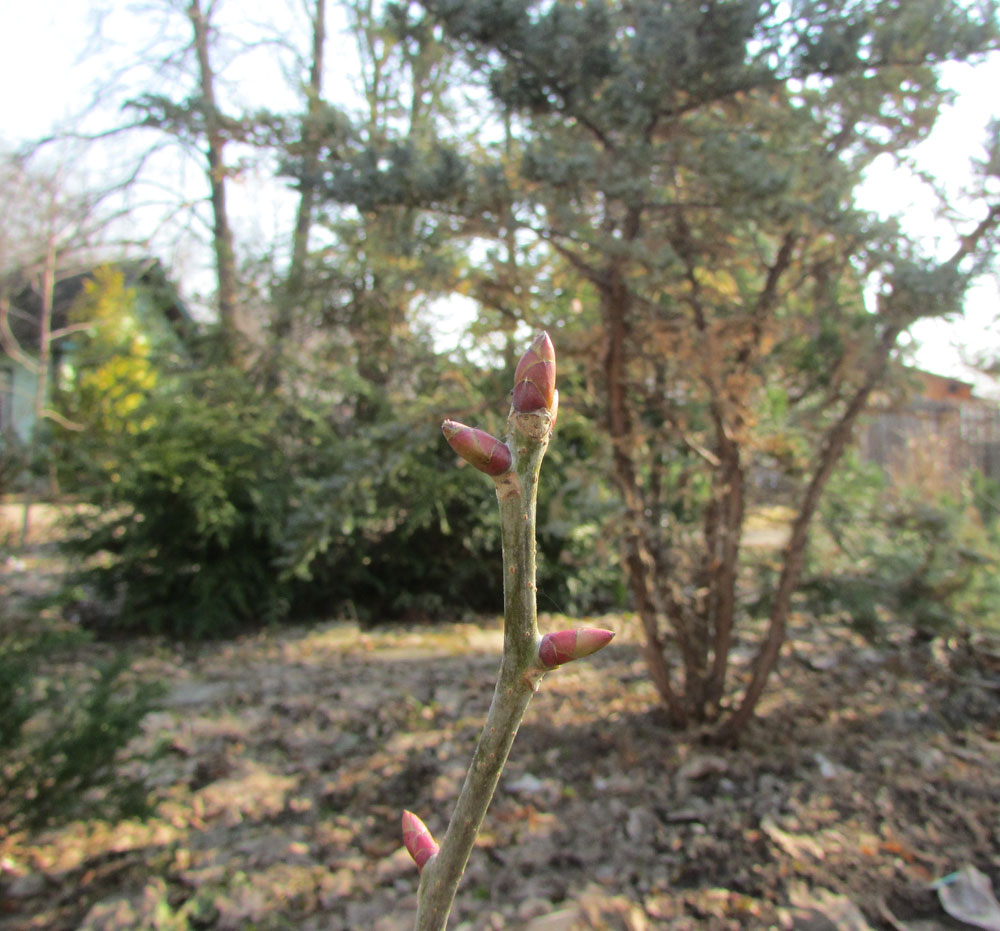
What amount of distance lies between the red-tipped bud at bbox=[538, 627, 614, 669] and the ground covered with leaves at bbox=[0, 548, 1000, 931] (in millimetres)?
1920

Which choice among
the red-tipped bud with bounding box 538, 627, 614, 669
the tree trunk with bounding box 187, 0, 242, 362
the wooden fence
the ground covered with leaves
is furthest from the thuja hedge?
the red-tipped bud with bounding box 538, 627, 614, 669

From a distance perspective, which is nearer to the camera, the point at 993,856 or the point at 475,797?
the point at 475,797

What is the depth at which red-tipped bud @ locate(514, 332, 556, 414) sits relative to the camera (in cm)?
47

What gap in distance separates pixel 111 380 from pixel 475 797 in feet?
38.0

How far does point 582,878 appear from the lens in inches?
93.1

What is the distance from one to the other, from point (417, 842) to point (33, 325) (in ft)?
59.3

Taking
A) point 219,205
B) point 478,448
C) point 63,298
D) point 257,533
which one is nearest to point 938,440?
point 257,533

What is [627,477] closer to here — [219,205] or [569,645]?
[569,645]

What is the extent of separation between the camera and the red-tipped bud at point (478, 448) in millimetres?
467

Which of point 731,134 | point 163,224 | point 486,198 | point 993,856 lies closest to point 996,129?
point 731,134

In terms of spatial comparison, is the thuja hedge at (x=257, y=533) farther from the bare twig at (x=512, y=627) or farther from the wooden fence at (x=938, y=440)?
the bare twig at (x=512, y=627)

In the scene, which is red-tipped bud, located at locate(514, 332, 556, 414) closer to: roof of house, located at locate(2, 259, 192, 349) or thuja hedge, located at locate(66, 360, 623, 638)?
thuja hedge, located at locate(66, 360, 623, 638)

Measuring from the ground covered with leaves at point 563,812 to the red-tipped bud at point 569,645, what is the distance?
1.92m

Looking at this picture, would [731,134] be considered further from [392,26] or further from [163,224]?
[163,224]
